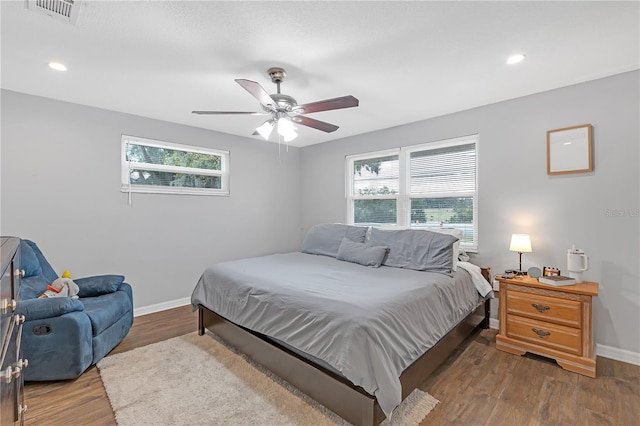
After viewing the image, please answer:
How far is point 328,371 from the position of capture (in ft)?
6.01

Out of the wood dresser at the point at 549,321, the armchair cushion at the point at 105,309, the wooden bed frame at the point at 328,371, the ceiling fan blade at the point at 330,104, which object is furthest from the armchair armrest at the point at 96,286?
the wood dresser at the point at 549,321

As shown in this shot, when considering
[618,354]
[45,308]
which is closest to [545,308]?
[618,354]

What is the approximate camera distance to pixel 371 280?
2529 mm

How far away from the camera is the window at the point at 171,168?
3645 millimetres

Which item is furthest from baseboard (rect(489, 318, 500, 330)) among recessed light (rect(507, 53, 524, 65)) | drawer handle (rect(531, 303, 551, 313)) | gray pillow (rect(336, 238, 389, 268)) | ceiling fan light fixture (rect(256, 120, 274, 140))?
ceiling fan light fixture (rect(256, 120, 274, 140))

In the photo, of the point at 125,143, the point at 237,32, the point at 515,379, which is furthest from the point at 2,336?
the point at 125,143

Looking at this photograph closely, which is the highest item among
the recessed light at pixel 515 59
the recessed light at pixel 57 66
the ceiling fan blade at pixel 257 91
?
the recessed light at pixel 515 59

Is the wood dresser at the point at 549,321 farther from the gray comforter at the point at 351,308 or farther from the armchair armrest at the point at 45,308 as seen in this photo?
the armchair armrest at the point at 45,308

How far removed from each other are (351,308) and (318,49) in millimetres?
1826

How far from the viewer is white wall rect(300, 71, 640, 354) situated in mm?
2525

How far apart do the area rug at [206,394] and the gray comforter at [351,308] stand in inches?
13.9

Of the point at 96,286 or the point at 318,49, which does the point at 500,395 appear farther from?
the point at 96,286

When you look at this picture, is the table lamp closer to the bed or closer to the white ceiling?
the bed

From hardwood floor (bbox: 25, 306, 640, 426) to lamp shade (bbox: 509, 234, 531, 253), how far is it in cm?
95
